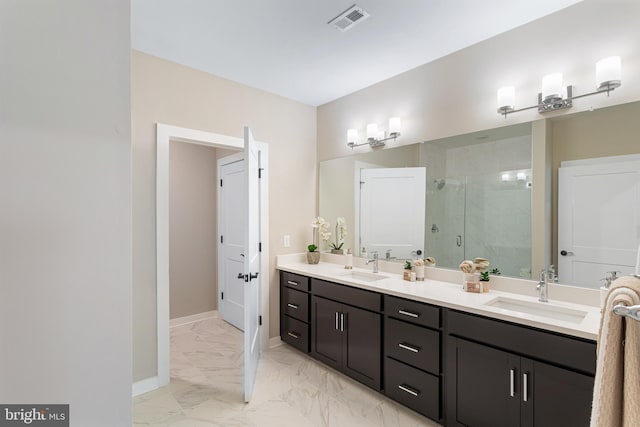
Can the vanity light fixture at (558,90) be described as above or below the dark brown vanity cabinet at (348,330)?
above

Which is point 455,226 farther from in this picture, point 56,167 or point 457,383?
point 56,167

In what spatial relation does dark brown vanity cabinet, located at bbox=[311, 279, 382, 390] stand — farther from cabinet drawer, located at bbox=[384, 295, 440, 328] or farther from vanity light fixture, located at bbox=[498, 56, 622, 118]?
vanity light fixture, located at bbox=[498, 56, 622, 118]

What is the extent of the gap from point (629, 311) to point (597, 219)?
5.59 ft

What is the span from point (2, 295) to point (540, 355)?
82.3 inches

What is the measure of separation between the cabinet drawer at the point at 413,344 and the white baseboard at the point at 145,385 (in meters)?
1.88

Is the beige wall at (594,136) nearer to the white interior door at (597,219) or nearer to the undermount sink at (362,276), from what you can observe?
the white interior door at (597,219)

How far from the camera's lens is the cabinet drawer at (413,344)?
2016mm

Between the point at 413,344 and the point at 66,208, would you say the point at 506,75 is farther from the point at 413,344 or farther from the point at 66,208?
Result: the point at 66,208

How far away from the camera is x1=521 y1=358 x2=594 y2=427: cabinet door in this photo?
4.76 feet

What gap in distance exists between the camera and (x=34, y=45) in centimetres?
61

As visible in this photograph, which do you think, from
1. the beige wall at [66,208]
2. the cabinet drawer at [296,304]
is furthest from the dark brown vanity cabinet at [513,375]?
the beige wall at [66,208]

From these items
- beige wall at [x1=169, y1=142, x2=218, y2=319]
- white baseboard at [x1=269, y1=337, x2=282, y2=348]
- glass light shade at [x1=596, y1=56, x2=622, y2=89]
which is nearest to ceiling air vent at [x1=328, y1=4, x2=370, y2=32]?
glass light shade at [x1=596, y1=56, x2=622, y2=89]

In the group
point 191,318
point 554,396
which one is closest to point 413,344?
point 554,396

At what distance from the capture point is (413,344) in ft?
6.98
